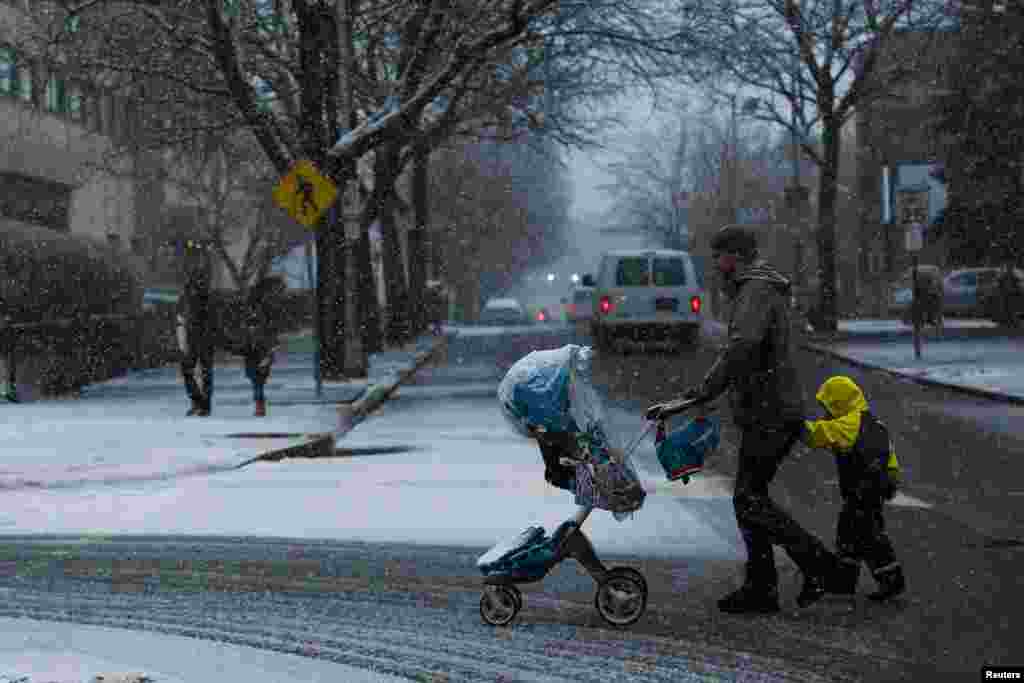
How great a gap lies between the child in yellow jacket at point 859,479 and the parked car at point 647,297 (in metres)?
25.3

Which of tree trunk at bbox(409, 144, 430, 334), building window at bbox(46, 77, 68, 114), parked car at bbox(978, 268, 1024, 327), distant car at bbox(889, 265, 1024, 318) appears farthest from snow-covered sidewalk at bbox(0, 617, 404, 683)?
distant car at bbox(889, 265, 1024, 318)

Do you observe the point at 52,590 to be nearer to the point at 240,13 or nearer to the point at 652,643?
the point at 652,643

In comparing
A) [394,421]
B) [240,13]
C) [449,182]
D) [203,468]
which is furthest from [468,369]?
[449,182]

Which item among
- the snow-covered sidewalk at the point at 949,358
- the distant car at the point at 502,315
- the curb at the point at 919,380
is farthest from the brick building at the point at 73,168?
the snow-covered sidewalk at the point at 949,358

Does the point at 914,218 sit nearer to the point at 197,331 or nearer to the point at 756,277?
the point at 197,331

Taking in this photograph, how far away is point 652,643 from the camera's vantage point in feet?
23.1

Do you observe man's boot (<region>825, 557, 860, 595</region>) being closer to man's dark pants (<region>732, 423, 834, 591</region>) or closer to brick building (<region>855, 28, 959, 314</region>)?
man's dark pants (<region>732, 423, 834, 591</region>)

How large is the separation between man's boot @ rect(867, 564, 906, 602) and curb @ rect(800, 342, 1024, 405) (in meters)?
13.2

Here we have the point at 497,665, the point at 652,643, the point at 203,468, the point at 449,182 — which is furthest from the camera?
the point at 449,182

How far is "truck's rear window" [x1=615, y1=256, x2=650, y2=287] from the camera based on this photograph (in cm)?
3400

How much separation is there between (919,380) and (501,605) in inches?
730

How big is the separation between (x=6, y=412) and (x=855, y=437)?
13883mm

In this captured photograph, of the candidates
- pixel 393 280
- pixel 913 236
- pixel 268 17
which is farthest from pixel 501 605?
pixel 393 280

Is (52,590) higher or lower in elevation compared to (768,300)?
lower
